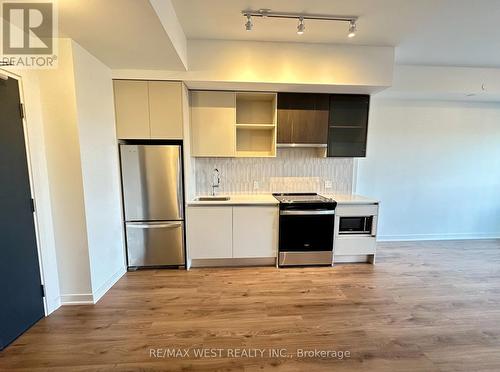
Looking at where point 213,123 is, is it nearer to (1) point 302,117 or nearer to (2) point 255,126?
(2) point 255,126

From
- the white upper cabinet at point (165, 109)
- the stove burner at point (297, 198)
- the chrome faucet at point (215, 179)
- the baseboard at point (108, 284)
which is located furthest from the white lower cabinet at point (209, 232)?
the white upper cabinet at point (165, 109)

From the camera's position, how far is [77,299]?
7.83 feet

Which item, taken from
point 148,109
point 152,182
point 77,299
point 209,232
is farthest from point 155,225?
point 148,109

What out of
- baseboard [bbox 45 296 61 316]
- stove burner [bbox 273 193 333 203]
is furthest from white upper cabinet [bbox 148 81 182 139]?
baseboard [bbox 45 296 61 316]

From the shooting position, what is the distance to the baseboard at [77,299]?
2375mm

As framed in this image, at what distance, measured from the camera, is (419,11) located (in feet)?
7.25

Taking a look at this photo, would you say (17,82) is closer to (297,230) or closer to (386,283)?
(297,230)

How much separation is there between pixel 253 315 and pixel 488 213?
15.9 feet

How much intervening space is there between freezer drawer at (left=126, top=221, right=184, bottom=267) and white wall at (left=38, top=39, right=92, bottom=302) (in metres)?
0.74

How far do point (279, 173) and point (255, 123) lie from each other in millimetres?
849

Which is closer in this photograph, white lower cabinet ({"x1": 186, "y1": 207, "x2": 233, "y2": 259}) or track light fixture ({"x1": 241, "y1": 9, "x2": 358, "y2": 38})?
track light fixture ({"x1": 241, "y1": 9, "x2": 358, "y2": 38})

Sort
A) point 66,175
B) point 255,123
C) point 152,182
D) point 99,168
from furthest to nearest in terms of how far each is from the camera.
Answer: point 255,123 → point 152,182 → point 99,168 → point 66,175

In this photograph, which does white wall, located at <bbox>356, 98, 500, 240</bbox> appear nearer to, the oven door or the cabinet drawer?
the cabinet drawer

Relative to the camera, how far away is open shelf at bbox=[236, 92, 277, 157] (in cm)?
347
